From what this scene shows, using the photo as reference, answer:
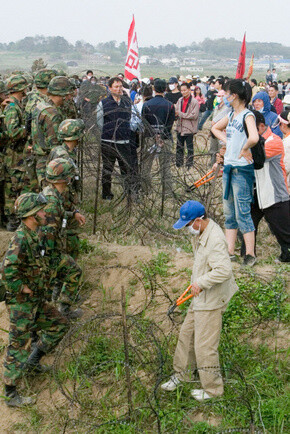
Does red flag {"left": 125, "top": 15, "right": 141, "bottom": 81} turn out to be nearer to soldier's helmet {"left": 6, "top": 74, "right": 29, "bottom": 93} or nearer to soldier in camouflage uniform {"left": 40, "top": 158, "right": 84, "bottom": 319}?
soldier's helmet {"left": 6, "top": 74, "right": 29, "bottom": 93}

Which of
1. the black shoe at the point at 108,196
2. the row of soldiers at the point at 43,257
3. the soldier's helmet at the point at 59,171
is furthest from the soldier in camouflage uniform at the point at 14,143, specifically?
the soldier's helmet at the point at 59,171

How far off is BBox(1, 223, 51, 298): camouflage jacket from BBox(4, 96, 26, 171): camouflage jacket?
119 inches

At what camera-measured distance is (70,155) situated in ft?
17.3

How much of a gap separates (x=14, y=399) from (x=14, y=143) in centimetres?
374

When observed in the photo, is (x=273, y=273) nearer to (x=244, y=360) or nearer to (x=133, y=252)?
(x=244, y=360)

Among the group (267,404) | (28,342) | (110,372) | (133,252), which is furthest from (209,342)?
(133,252)

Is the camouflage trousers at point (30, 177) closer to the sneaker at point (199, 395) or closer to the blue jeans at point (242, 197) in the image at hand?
the blue jeans at point (242, 197)

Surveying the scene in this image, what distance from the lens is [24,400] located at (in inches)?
173

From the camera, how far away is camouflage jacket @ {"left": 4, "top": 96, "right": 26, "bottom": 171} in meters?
6.72

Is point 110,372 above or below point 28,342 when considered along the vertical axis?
below

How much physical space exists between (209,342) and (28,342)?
5.00 ft

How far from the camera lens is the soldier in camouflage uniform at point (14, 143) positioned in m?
6.74

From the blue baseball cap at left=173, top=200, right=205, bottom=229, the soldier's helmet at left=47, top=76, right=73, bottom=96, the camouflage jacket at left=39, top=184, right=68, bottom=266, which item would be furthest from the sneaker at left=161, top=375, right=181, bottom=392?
the soldier's helmet at left=47, top=76, right=73, bottom=96

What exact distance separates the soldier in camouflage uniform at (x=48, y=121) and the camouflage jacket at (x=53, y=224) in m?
1.25
